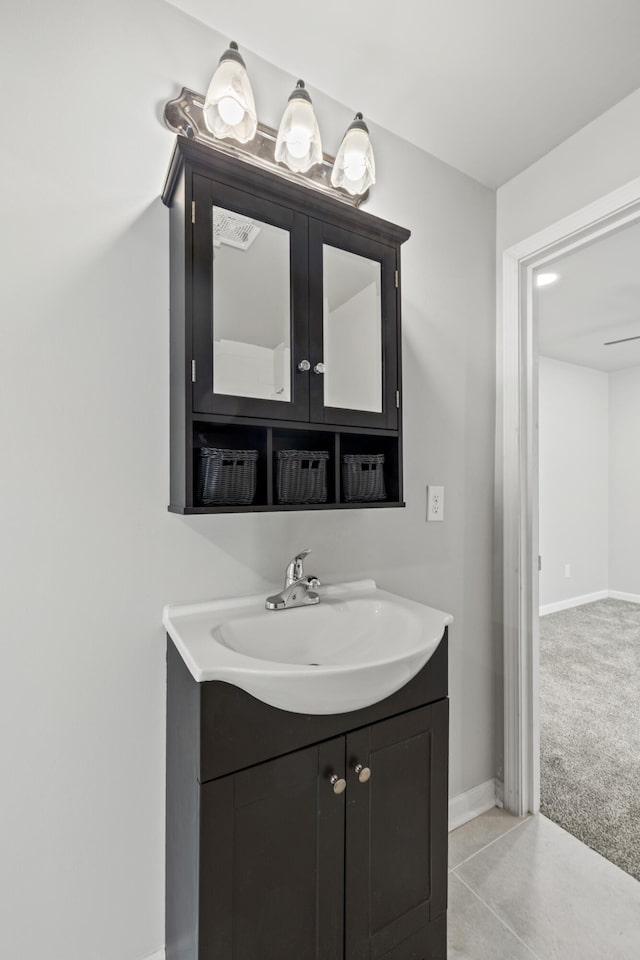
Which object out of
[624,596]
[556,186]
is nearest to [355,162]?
[556,186]

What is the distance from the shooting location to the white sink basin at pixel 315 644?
862mm

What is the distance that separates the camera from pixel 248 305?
3.68 ft

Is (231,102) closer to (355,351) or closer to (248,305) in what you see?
(248,305)

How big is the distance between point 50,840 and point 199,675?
2.00ft

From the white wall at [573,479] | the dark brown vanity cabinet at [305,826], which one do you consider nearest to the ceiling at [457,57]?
the dark brown vanity cabinet at [305,826]

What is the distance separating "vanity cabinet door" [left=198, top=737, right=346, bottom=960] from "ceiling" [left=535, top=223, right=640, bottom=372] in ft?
6.07

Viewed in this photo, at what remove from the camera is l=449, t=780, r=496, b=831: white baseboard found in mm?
1655

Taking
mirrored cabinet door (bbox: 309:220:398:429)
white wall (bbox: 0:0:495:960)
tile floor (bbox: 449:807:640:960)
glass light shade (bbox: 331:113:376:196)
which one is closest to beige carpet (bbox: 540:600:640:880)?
tile floor (bbox: 449:807:640:960)

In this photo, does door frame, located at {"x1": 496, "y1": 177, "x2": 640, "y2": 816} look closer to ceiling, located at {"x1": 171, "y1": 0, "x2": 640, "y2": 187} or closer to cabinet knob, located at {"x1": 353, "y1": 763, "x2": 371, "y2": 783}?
ceiling, located at {"x1": 171, "y1": 0, "x2": 640, "y2": 187}

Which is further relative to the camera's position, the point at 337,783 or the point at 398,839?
the point at 398,839

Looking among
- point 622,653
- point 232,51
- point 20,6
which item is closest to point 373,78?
point 232,51

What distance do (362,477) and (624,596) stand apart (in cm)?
496

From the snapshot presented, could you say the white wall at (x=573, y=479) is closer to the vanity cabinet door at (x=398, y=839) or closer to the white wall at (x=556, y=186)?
the white wall at (x=556, y=186)

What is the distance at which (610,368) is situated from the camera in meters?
4.89
